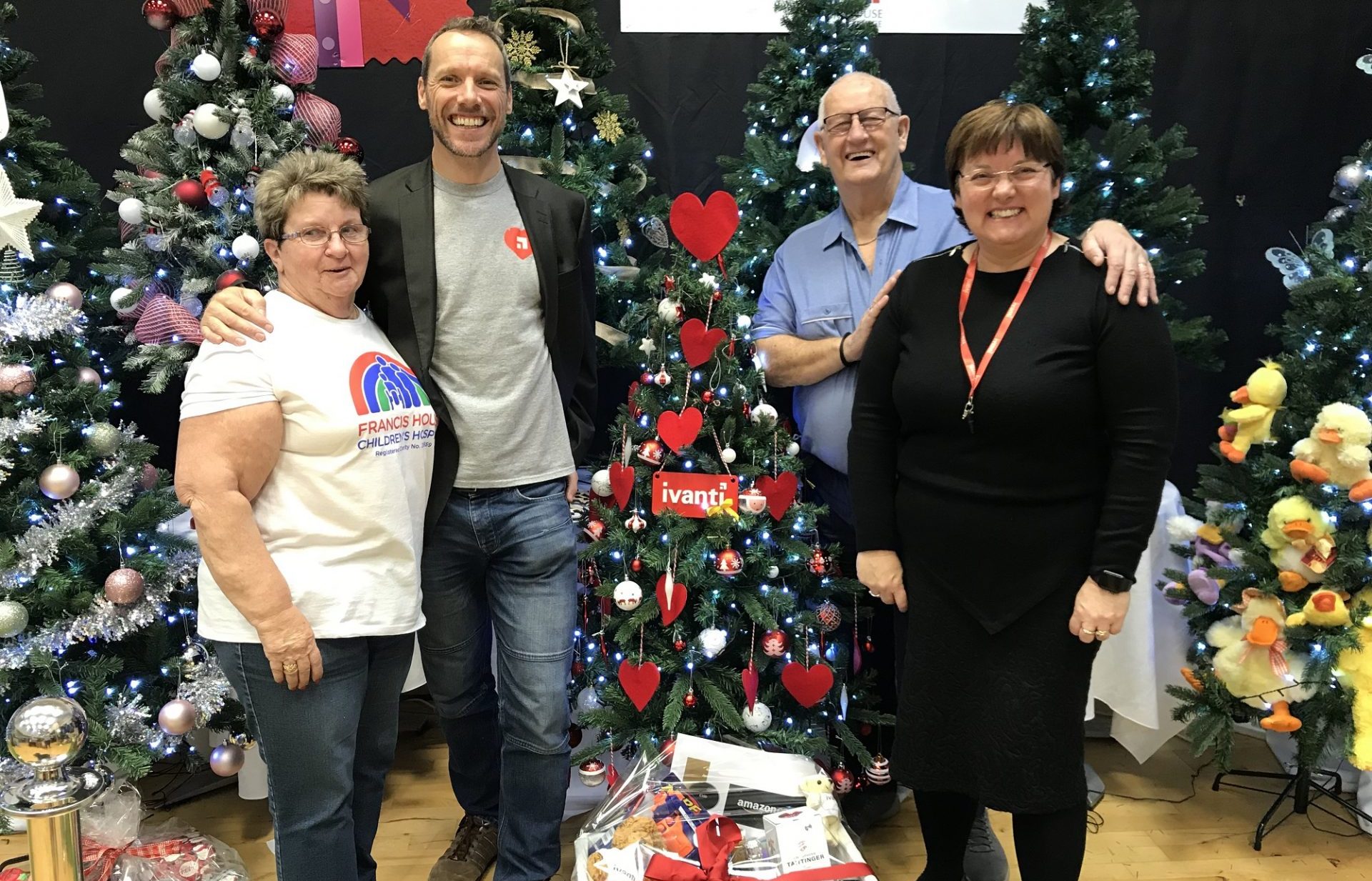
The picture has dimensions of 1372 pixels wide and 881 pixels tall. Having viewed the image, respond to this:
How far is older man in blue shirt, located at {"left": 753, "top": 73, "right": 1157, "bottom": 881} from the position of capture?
2209 millimetres

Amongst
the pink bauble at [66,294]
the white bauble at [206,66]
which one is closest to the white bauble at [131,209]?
the pink bauble at [66,294]

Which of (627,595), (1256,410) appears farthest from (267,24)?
(1256,410)

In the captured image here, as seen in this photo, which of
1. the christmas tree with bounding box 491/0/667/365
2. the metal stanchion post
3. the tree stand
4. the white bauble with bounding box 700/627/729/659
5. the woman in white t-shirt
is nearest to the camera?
the metal stanchion post

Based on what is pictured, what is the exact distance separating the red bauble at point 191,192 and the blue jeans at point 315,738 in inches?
53.4

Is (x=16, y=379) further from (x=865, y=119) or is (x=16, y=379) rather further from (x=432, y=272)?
(x=865, y=119)

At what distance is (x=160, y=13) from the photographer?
2379 mm

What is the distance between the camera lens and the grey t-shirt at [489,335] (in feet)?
6.13

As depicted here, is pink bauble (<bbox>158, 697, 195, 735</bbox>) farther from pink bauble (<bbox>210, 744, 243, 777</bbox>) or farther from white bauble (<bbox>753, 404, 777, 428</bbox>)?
white bauble (<bbox>753, 404, 777, 428</bbox>)

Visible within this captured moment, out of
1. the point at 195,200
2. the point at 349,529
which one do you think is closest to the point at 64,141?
the point at 195,200

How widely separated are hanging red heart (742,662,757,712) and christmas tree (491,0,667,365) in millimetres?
1042

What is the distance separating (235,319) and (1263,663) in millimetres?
2782

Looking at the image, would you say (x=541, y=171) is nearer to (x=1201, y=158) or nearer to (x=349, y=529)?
(x=349, y=529)

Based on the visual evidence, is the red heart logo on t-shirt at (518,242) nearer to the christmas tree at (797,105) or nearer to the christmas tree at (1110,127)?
the christmas tree at (797,105)

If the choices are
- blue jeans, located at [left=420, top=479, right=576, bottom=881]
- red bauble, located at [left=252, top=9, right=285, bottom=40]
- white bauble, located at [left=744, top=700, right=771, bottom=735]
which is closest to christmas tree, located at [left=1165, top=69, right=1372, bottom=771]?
white bauble, located at [left=744, top=700, right=771, bottom=735]
